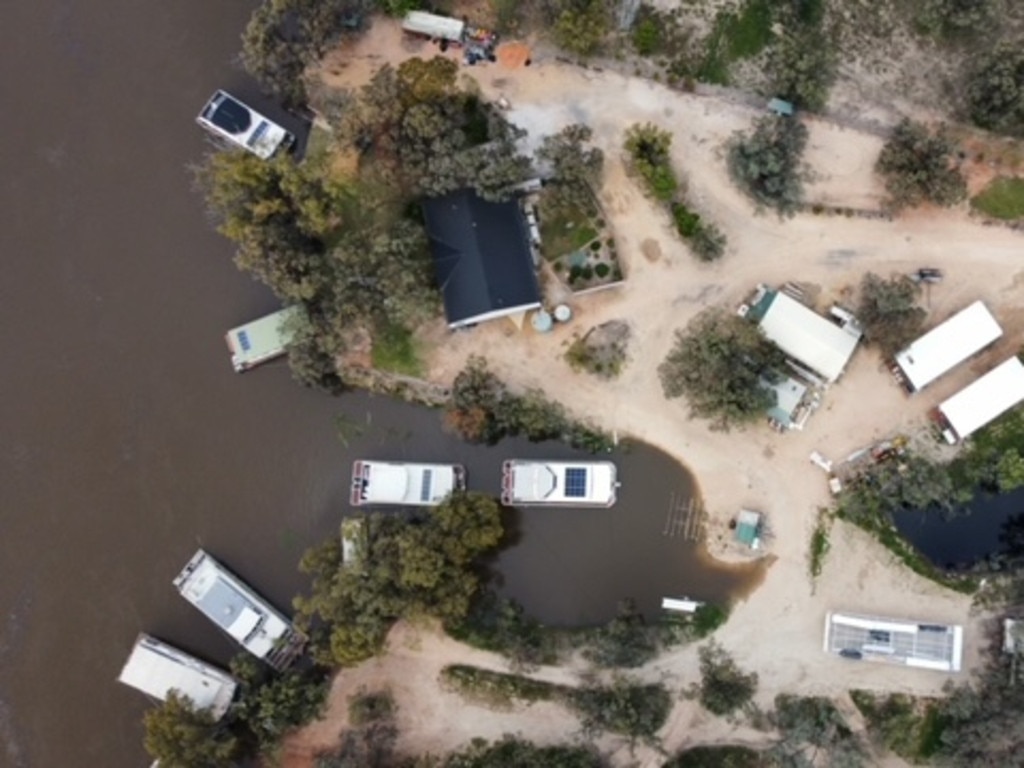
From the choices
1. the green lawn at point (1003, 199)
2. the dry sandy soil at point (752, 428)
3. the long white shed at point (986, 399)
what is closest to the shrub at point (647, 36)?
the dry sandy soil at point (752, 428)

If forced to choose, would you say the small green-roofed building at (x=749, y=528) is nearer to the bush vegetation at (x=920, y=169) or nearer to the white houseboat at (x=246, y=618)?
the bush vegetation at (x=920, y=169)

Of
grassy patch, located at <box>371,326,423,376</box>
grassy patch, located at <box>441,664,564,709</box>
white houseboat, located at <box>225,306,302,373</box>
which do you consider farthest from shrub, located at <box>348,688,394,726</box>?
white houseboat, located at <box>225,306,302,373</box>

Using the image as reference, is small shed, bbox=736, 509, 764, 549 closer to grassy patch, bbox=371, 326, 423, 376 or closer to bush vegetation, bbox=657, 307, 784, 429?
bush vegetation, bbox=657, 307, 784, 429

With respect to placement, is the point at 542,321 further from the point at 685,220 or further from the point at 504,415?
the point at 685,220

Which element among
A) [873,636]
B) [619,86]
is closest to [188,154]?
[619,86]

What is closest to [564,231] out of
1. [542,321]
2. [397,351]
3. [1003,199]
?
[542,321]

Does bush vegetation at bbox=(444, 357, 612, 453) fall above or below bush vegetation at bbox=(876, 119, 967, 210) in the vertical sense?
below

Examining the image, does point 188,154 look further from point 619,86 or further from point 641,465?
point 641,465
